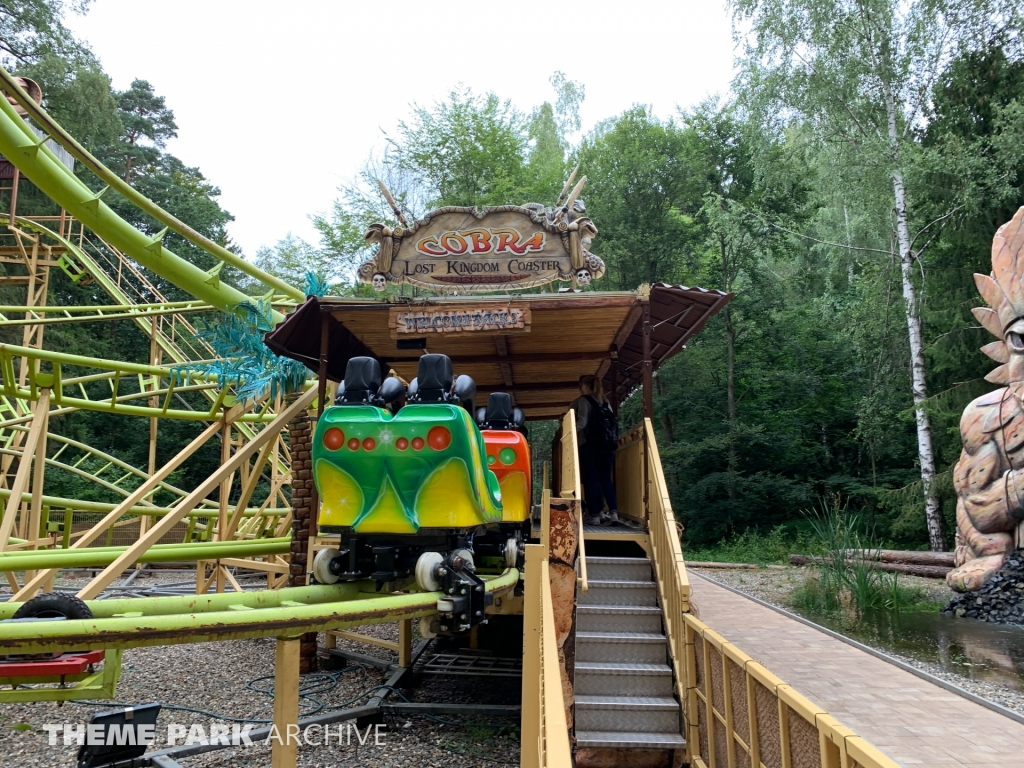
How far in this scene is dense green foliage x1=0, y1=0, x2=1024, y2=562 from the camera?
16188 mm

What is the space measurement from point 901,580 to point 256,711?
12033mm

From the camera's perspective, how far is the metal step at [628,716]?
490cm

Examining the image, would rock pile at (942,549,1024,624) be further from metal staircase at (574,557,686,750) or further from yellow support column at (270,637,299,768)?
yellow support column at (270,637,299,768)

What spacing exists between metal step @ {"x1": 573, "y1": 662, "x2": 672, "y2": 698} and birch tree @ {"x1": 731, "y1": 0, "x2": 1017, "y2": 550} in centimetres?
1269

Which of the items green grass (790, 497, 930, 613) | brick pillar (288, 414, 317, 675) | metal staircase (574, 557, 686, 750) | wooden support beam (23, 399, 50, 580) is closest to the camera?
metal staircase (574, 557, 686, 750)

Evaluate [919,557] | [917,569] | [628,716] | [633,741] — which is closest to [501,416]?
[628,716]

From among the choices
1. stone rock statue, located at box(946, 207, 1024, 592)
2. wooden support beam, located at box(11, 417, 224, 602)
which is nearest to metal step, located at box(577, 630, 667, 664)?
wooden support beam, located at box(11, 417, 224, 602)

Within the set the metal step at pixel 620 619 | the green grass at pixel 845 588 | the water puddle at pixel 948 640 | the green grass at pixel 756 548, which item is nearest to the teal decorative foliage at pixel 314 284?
the metal step at pixel 620 619

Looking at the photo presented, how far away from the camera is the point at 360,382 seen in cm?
455

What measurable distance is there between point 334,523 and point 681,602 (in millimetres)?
2276

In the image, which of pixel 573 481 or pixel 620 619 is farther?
pixel 620 619

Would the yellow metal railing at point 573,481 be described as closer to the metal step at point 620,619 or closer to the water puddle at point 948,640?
the metal step at point 620,619

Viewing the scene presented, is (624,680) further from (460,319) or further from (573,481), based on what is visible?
(460,319)

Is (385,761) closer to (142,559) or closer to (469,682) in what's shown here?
(469,682)
